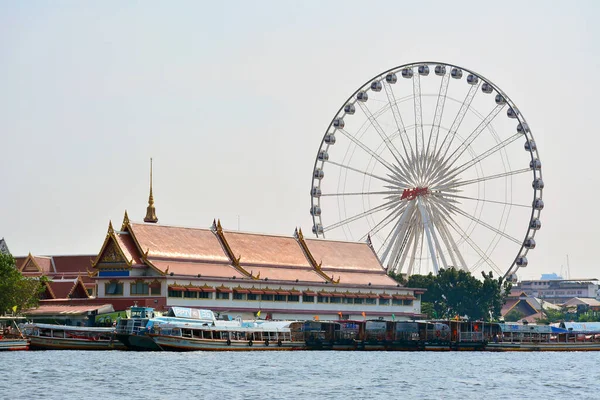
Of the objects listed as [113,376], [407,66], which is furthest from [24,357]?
[407,66]

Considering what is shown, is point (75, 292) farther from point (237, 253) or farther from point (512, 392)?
point (512, 392)

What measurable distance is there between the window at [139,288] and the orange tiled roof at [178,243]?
2512 mm

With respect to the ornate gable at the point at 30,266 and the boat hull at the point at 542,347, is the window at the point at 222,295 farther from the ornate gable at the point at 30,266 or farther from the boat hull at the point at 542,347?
the ornate gable at the point at 30,266

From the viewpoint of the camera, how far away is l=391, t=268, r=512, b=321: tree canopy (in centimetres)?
16175

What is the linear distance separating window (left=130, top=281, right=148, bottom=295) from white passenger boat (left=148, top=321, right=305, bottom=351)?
1357 centimetres

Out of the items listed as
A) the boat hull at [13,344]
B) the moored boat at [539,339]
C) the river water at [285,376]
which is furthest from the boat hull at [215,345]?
the moored boat at [539,339]

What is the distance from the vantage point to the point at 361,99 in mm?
145500

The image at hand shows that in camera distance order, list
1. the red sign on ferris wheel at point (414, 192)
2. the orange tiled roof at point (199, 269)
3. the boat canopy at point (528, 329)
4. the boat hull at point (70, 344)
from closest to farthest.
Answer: the boat hull at point (70, 344), the boat canopy at point (528, 329), the orange tiled roof at point (199, 269), the red sign on ferris wheel at point (414, 192)

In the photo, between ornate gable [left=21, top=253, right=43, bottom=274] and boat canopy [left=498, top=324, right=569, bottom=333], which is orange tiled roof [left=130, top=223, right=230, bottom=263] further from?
boat canopy [left=498, top=324, right=569, bottom=333]

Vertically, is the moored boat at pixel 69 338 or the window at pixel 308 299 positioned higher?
the window at pixel 308 299

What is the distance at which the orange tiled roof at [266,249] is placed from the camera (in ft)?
448

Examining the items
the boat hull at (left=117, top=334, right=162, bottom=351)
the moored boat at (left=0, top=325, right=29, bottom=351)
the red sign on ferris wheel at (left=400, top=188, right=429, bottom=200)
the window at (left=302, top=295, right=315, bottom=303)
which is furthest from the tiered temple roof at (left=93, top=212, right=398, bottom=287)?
the boat hull at (left=117, top=334, right=162, bottom=351)

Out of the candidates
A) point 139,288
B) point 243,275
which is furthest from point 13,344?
point 243,275

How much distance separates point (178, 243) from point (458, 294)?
1644 inches
